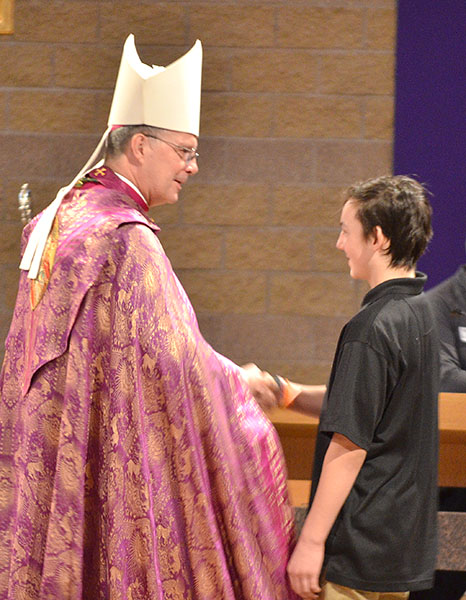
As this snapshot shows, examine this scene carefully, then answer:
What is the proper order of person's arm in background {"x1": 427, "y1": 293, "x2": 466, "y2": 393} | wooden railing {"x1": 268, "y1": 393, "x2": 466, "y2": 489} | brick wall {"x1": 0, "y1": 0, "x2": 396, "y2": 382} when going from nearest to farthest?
wooden railing {"x1": 268, "y1": 393, "x2": 466, "y2": 489}
person's arm in background {"x1": 427, "y1": 293, "x2": 466, "y2": 393}
brick wall {"x1": 0, "y1": 0, "x2": 396, "y2": 382}

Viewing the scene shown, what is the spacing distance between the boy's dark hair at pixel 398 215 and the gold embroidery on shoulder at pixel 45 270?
66 centimetres

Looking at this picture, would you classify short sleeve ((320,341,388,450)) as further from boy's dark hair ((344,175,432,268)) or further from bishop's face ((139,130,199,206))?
bishop's face ((139,130,199,206))

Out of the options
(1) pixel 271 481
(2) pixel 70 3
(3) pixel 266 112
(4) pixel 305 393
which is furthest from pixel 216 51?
(1) pixel 271 481

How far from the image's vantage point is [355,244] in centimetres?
189

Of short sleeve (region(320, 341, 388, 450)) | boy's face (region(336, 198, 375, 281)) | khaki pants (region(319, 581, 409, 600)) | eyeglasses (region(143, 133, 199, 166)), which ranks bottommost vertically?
khaki pants (region(319, 581, 409, 600))

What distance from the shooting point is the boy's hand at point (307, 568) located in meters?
1.81

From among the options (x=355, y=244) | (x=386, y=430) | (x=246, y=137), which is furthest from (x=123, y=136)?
(x=246, y=137)

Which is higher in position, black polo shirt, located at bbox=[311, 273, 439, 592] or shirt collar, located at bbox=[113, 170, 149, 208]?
shirt collar, located at bbox=[113, 170, 149, 208]

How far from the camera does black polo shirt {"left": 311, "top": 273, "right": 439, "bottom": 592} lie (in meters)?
1.77

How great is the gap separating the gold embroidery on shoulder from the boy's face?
63 centimetres

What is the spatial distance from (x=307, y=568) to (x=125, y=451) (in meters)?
0.43

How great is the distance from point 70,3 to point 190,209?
0.96 m

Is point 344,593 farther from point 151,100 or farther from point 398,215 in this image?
point 151,100

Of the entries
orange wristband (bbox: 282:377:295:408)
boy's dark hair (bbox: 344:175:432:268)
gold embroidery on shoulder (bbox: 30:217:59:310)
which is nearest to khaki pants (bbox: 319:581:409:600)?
orange wristband (bbox: 282:377:295:408)
